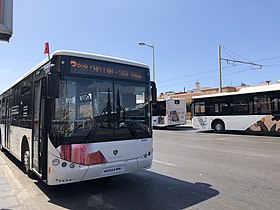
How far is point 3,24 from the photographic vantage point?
692 centimetres

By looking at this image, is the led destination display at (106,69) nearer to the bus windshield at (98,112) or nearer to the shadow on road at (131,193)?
the bus windshield at (98,112)

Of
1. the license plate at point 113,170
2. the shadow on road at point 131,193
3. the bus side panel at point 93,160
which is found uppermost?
the bus side panel at point 93,160

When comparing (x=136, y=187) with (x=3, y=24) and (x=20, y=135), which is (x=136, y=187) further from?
(x=3, y=24)

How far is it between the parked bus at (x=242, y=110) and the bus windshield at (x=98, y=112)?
13417mm

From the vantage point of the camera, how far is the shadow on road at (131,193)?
5109 mm

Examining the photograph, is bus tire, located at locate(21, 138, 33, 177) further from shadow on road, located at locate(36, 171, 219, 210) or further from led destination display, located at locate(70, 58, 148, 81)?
led destination display, located at locate(70, 58, 148, 81)

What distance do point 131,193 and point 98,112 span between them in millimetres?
1835

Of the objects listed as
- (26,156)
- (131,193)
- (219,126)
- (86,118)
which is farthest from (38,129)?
(219,126)

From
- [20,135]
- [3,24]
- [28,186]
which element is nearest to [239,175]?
[28,186]

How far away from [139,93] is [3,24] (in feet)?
12.6

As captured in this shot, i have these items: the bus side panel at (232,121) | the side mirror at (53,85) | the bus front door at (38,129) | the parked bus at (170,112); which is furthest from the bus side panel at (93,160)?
the parked bus at (170,112)

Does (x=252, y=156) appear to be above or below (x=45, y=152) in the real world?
below

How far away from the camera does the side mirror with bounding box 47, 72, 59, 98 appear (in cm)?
519

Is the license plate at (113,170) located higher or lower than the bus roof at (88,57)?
lower
